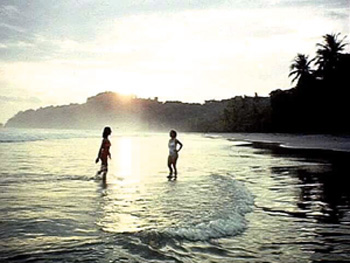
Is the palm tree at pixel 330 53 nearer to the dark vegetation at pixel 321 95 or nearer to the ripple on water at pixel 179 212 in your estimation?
the dark vegetation at pixel 321 95

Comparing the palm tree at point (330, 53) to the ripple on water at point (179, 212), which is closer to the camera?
the ripple on water at point (179, 212)

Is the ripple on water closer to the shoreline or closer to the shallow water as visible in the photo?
the shallow water

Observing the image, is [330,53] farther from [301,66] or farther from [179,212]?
[179,212]

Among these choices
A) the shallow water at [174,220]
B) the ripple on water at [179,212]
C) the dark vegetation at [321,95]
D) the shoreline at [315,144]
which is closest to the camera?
the shallow water at [174,220]

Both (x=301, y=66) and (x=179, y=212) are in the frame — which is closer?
(x=179, y=212)

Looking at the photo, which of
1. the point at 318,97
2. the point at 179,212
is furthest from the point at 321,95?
the point at 179,212

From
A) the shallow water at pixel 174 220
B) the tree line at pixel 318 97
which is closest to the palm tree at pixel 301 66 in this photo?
the tree line at pixel 318 97

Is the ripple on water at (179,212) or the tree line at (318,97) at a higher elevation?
the tree line at (318,97)

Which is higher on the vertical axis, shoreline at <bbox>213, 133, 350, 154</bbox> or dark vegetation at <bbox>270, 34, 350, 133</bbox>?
dark vegetation at <bbox>270, 34, 350, 133</bbox>

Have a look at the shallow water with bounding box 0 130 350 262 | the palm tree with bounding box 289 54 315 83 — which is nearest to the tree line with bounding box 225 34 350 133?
the palm tree with bounding box 289 54 315 83

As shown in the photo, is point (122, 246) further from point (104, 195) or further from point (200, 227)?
point (104, 195)

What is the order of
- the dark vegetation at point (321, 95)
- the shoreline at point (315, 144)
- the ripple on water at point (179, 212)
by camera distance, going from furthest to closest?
the dark vegetation at point (321, 95) → the shoreline at point (315, 144) → the ripple on water at point (179, 212)

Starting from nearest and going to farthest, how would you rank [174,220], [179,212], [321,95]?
[174,220]
[179,212]
[321,95]

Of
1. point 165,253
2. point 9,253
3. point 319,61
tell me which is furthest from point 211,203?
point 319,61
